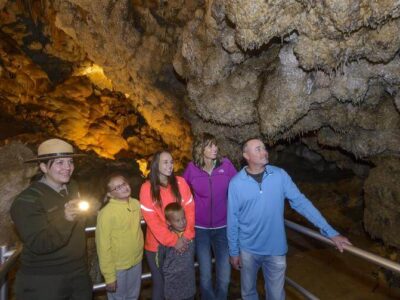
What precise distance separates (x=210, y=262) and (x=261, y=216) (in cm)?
77

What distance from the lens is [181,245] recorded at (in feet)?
9.23

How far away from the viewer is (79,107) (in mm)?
12445

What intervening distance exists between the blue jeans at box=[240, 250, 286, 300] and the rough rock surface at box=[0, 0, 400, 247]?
7.71 feet

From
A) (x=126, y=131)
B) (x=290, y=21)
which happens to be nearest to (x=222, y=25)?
(x=290, y=21)

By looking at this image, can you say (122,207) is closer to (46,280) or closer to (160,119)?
(46,280)

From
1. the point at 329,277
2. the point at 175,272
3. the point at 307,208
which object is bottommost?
the point at 329,277

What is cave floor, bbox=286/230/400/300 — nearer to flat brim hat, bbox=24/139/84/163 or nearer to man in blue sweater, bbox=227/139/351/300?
man in blue sweater, bbox=227/139/351/300

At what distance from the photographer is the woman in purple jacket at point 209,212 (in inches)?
123

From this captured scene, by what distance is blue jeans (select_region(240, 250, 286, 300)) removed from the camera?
2775 mm

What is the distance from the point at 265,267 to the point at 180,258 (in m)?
0.74

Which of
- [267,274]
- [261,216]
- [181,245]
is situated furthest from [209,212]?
[267,274]

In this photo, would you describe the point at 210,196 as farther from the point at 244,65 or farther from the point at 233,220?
the point at 244,65

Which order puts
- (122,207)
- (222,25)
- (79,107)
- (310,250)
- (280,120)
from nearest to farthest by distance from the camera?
1. (122,207)
2. (222,25)
3. (280,120)
4. (310,250)
5. (79,107)

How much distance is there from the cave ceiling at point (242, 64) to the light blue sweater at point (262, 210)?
177 cm
